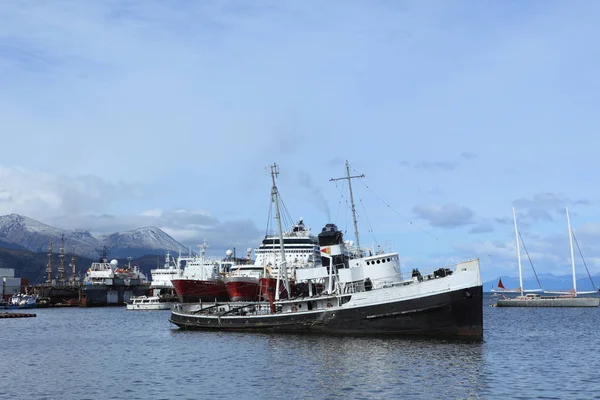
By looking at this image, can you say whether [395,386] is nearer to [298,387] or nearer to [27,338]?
[298,387]

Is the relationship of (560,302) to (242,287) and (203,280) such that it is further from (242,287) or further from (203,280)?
(203,280)

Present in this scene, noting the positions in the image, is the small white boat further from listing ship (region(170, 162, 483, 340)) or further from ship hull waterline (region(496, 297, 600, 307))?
listing ship (region(170, 162, 483, 340))

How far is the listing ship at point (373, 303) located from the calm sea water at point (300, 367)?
5.19ft

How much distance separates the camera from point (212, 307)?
63.6 m

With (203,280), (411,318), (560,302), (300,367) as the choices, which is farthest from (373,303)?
(560,302)

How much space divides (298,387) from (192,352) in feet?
51.8

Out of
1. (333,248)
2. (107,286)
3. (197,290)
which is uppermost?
(107,286)

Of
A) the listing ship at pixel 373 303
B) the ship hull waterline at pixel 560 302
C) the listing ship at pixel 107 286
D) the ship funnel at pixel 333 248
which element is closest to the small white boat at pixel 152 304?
the listing ship at pixel 107 286

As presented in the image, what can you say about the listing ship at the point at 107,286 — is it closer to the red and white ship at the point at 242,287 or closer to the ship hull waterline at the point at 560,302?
the red and white ship at the point at 242,287

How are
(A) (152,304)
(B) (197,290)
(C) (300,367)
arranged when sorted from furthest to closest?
1. (A) (152,304)
2. (B) (197,290)
3. (C) (300,367)

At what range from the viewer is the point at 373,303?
4822 centimetres

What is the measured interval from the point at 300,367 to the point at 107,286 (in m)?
128

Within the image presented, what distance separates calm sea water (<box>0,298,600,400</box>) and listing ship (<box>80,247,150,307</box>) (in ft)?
332

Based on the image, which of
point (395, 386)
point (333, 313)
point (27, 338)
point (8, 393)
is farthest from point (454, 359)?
point (27, 338)
